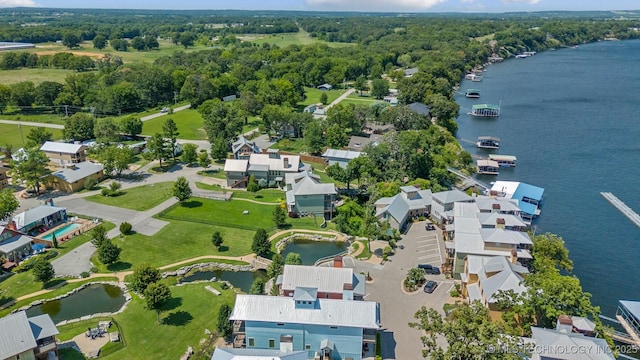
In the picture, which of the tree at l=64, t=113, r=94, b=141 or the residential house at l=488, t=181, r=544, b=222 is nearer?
the residential house at l=488, t=181, r=544, b=222

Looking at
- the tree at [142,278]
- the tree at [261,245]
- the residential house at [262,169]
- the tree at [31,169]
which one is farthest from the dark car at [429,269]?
the tree at [31,169]

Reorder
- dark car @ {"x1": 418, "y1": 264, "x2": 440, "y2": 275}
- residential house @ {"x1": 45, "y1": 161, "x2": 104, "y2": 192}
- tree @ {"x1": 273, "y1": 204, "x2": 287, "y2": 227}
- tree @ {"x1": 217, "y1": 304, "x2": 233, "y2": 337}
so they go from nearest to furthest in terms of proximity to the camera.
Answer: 1. tree @ {"x1": 217, "y1": 304, "x2": 233, "y2": 337}
2. dark car @ {"x1": 418, "y1": 264, "x2": 440, "y2": 275}
3. tree @ {"x1": 273, "y1": 204, "x2": 287, "y2": 227}
4. residential house @ {"x1": 45, "y1": 161, "x2": 104, "y2": 192}

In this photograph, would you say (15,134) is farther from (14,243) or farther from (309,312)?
(309,312)

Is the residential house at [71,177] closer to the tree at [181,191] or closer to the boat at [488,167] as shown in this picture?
the tree at [181,191]

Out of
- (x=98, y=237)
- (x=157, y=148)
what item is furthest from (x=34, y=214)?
(x=157, y=148)

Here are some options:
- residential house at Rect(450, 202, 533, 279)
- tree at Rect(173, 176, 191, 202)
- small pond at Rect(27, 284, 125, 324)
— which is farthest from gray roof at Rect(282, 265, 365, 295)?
tree at Rect(173, 176, 191, 202)

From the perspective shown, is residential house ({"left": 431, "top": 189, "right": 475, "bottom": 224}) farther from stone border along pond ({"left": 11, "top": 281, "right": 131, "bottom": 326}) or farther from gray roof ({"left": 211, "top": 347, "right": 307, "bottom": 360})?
stone border along pond ({"left": 11, "top": 281, "right": 131, "bottom": 326})
